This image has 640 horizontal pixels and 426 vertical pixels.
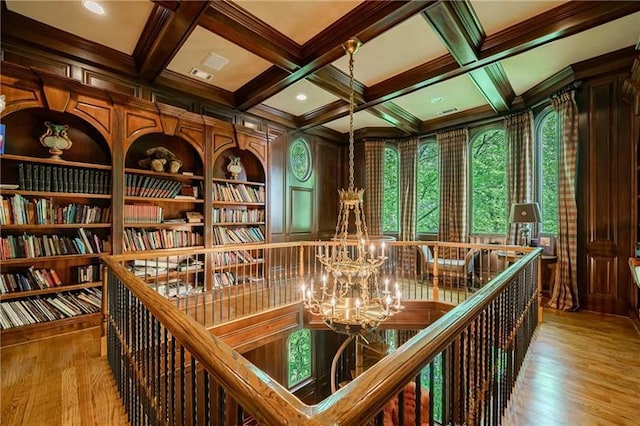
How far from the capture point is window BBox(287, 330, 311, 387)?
5.46 meters

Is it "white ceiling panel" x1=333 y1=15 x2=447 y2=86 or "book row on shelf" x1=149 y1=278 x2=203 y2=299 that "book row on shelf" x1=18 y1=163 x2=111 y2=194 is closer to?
"book row on shelf" x1=149 y1=278 x2=203 y2=299

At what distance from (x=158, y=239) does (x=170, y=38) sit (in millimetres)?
2339

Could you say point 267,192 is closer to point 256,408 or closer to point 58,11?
point 58,11

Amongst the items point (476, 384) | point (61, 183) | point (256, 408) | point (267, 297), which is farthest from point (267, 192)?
point (256, 408)

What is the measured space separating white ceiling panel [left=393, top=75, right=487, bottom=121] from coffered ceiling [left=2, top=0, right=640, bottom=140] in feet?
0.19

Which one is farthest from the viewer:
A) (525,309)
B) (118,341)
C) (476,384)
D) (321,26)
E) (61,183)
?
(61,183)

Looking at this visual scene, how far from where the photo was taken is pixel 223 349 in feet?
2.90

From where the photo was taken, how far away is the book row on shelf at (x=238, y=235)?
444 centimetres

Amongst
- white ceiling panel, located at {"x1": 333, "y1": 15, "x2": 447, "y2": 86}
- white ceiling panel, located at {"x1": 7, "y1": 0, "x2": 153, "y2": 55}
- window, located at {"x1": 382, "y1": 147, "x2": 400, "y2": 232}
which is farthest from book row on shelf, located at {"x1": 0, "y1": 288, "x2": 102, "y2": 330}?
window, located at {"x1": 382, "y1": 147, "x2": 400, "y2": 232}

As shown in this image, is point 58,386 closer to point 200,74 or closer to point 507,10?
point 200,74

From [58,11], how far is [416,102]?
4.65 meters

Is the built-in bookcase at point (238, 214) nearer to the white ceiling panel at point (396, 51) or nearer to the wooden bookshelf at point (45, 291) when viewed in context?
the wooden bookshelf at point (45, 291)

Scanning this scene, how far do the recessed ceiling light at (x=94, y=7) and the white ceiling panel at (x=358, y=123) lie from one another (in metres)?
3.87

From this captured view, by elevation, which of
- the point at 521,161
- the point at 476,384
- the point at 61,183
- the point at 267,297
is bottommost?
the point at 267,297
